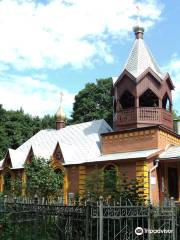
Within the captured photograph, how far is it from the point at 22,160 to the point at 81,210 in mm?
19576

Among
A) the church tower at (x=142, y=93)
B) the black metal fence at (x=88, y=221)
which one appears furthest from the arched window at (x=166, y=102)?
the black metal fence at (x=88, y=221)

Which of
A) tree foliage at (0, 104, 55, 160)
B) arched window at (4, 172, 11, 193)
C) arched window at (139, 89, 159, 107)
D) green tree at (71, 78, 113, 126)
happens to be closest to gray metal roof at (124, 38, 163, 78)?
arched window at (139, 89, 159, 107)

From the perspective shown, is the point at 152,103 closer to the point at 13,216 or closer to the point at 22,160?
the point at 22,160

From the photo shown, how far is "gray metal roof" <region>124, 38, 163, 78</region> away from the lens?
22.6 meters

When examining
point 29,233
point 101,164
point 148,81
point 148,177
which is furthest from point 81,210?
point 148,81

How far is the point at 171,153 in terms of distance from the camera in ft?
65.5

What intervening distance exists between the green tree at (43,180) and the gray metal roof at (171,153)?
19.8 feet

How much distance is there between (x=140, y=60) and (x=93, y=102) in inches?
705

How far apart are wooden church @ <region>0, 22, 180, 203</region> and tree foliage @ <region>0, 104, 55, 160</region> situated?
478 inches

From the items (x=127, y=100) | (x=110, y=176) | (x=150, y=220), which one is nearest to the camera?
(x=150, y=220)

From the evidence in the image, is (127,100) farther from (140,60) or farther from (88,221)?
(88,221)

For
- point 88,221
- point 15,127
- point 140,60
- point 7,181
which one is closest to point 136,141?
point 140,60

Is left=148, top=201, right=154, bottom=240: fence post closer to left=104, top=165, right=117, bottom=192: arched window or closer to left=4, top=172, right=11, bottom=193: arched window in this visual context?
left=104, top=165, right=117, bottom=192: arched window

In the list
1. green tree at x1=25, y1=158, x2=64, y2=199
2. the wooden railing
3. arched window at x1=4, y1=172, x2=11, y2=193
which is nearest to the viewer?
the wooden railing
